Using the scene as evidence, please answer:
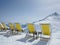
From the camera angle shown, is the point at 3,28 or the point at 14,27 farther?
the point at 3,28

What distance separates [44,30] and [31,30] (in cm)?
108

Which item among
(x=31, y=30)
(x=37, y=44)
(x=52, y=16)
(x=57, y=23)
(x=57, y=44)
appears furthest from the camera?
(x=52, y=16)

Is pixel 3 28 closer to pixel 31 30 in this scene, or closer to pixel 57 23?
pixel 31 30

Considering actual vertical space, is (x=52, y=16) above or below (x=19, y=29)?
above

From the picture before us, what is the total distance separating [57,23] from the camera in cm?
768

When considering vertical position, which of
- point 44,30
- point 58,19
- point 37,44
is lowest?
point 37,44

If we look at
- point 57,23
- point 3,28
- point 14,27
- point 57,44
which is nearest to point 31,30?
point 57,23

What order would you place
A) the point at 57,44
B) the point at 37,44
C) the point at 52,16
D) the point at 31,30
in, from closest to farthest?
the point at 57,44 < the point at 37,44 < the point at 31,30 < the point at 52,16

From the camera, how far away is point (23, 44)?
553 centimetres

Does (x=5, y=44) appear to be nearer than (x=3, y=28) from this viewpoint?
Yes

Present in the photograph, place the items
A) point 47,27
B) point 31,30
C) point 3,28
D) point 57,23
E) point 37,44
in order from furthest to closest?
point 3,28 < point 57,23 < point 31,30 < point 47,27 < point 37,44

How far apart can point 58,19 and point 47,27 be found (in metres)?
2.02

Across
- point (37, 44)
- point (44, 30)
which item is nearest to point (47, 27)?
point (44, 30)

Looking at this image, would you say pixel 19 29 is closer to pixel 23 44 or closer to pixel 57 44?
pixel 23 44
